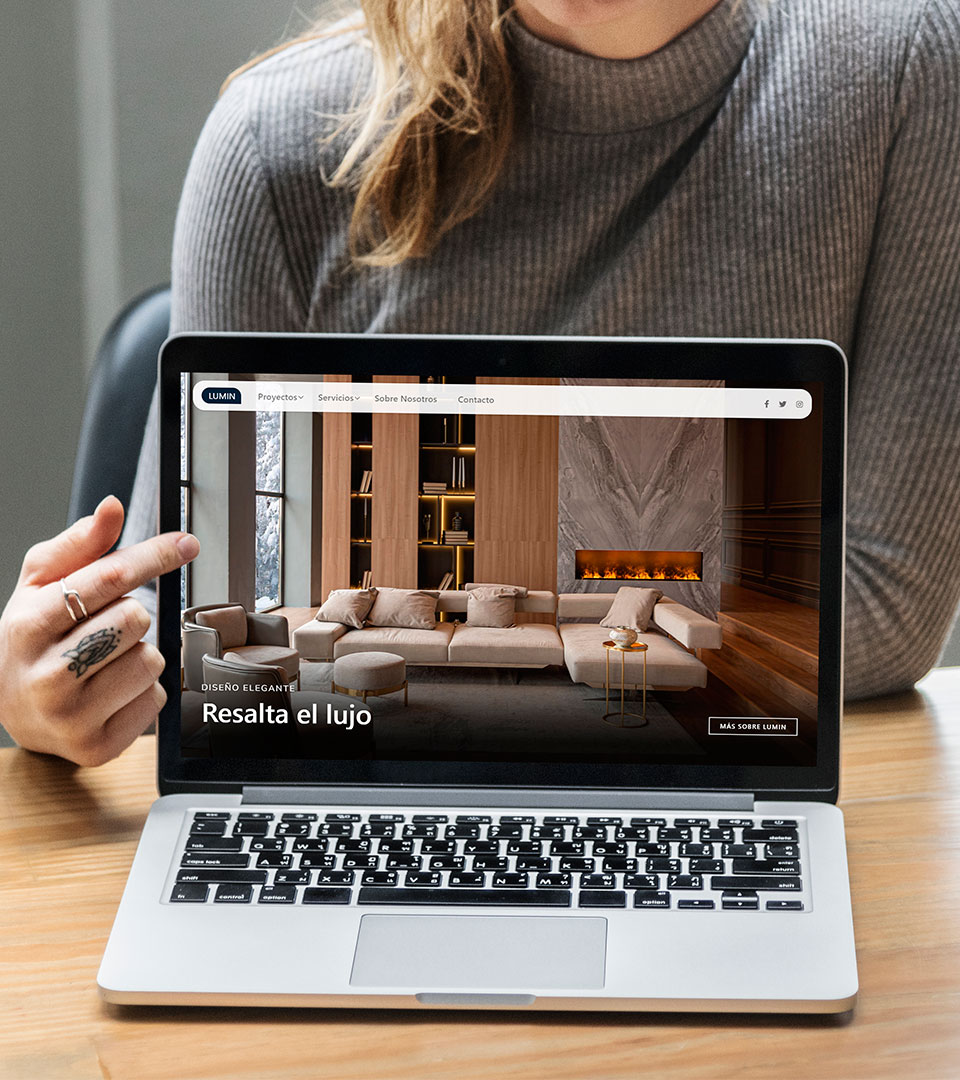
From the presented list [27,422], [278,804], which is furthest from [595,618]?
[27,422]

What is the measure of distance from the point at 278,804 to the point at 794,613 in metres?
0.36

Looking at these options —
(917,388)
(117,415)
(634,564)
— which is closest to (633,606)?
(634,564)

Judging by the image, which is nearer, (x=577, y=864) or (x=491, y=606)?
(x=577, y=864)

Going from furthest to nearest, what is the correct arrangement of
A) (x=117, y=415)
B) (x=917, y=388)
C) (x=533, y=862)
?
(x=117, y=415)
(x=917, y=388)
(x=533, y=862)

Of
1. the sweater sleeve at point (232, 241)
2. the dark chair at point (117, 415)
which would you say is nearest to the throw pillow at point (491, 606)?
the sweater sleeve at point (232, 241)

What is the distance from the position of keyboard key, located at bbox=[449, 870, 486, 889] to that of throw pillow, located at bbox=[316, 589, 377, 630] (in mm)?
179

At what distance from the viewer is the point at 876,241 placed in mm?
972

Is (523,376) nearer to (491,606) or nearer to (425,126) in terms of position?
(491,606)

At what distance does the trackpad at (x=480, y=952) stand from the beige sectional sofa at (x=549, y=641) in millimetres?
177

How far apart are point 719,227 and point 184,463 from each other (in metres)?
0.67

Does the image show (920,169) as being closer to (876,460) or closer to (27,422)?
(876,460)

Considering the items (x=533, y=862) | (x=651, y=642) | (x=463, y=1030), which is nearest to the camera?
(x=463, y=1030)

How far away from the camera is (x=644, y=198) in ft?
3.30

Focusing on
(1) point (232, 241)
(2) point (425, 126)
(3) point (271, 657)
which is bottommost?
(3) point (271, 657)
